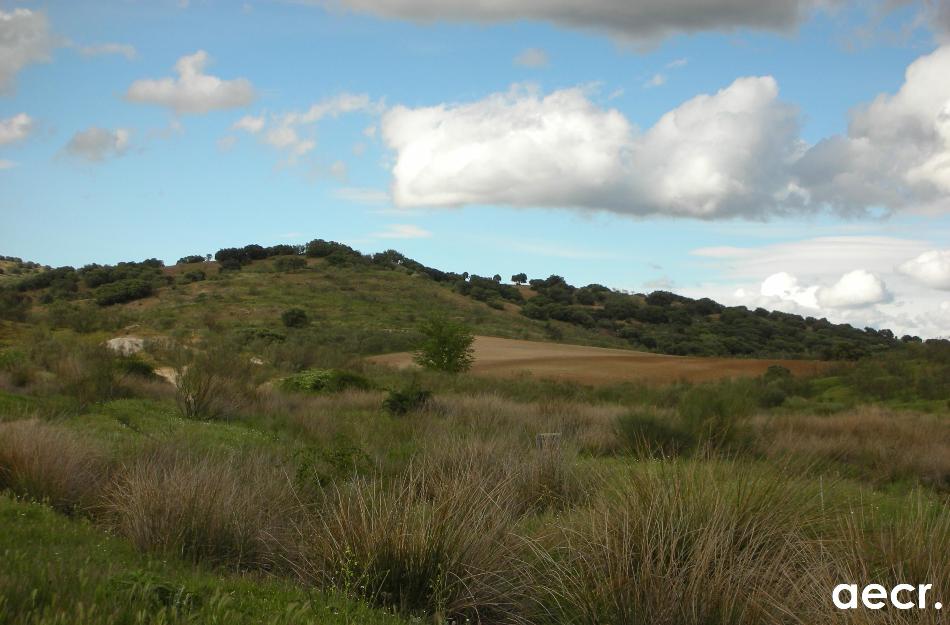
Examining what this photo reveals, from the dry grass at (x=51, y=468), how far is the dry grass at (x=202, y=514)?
22.6 inches

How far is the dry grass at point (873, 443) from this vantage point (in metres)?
15.7

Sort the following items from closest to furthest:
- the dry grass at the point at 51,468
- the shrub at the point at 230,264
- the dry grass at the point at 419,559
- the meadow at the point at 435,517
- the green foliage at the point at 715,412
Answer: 1. the meadow at the point at 435,517
2. the dry grass at the point at 419,559
3. the dry grass at the point at 51,468
4. the green foliage at the point at 715,412
5. the shrub at the point at 230,264

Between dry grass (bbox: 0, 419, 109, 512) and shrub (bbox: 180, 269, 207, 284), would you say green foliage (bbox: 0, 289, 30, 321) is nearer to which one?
dry grass (bbox: 0, 419, 109, 512)

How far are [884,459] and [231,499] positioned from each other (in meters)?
13.2

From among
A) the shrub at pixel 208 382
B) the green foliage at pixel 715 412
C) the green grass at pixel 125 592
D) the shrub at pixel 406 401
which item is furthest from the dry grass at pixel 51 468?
the green foliage at pixel 715 412

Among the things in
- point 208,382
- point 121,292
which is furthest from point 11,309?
point 121,292

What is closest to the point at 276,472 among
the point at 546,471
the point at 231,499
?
the point at 231,499

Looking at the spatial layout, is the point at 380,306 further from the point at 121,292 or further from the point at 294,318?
the point at 121,292

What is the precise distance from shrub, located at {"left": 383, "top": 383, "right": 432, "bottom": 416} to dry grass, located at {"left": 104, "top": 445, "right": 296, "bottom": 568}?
11.8 meters

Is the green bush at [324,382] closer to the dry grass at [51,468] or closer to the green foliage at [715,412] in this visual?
the green foliage at [715,412]

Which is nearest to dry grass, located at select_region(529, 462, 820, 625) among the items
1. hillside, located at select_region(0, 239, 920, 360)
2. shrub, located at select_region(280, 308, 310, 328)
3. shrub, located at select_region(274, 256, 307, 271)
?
hillside, located at select_region(0, 239, 920, 360)

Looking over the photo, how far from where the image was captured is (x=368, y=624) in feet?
18.9

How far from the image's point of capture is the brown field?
4306cm

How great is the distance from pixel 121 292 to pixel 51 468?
72.2 metres
